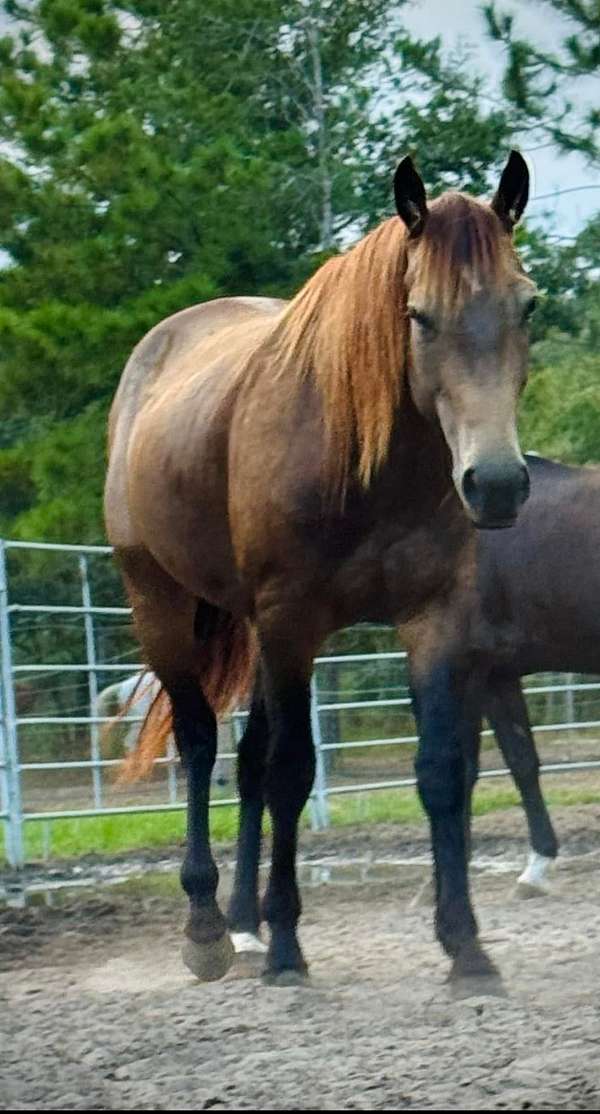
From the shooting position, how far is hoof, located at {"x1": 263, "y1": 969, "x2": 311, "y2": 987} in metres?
4.29

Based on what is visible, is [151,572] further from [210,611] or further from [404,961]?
[404,961]

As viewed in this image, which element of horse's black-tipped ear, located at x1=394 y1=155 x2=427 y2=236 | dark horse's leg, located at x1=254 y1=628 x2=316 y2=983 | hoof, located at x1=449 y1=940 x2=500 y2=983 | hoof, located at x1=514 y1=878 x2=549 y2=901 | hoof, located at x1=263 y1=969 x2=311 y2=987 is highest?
horse's black-tipped ear, located at x1=394 y1=155 x2=427 y2=236

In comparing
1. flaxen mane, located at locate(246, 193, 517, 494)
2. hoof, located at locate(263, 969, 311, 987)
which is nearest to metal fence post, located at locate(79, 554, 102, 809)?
hoof, located at locate(263, 969, 311, 987)

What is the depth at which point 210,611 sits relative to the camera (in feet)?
18.3

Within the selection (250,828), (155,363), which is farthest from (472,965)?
(155,363)

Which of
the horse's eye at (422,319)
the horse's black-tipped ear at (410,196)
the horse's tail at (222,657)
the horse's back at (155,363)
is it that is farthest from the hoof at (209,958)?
the horse's black-tipped ear at (410,196)

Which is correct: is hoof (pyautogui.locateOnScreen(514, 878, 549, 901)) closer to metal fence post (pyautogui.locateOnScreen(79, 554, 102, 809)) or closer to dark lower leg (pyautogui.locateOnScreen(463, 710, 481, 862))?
dark lower leg (pyautogui.locateOnScreen(463, 710, 481, 862))

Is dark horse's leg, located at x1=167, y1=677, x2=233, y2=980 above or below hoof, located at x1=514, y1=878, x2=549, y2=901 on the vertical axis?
above

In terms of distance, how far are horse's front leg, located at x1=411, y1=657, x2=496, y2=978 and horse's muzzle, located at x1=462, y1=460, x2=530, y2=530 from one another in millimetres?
645

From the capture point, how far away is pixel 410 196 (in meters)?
3.86

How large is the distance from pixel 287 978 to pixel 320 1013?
47cm

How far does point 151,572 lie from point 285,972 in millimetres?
1534

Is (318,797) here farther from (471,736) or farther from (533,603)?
(471,736)

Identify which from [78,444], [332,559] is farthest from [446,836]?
[78,444]
